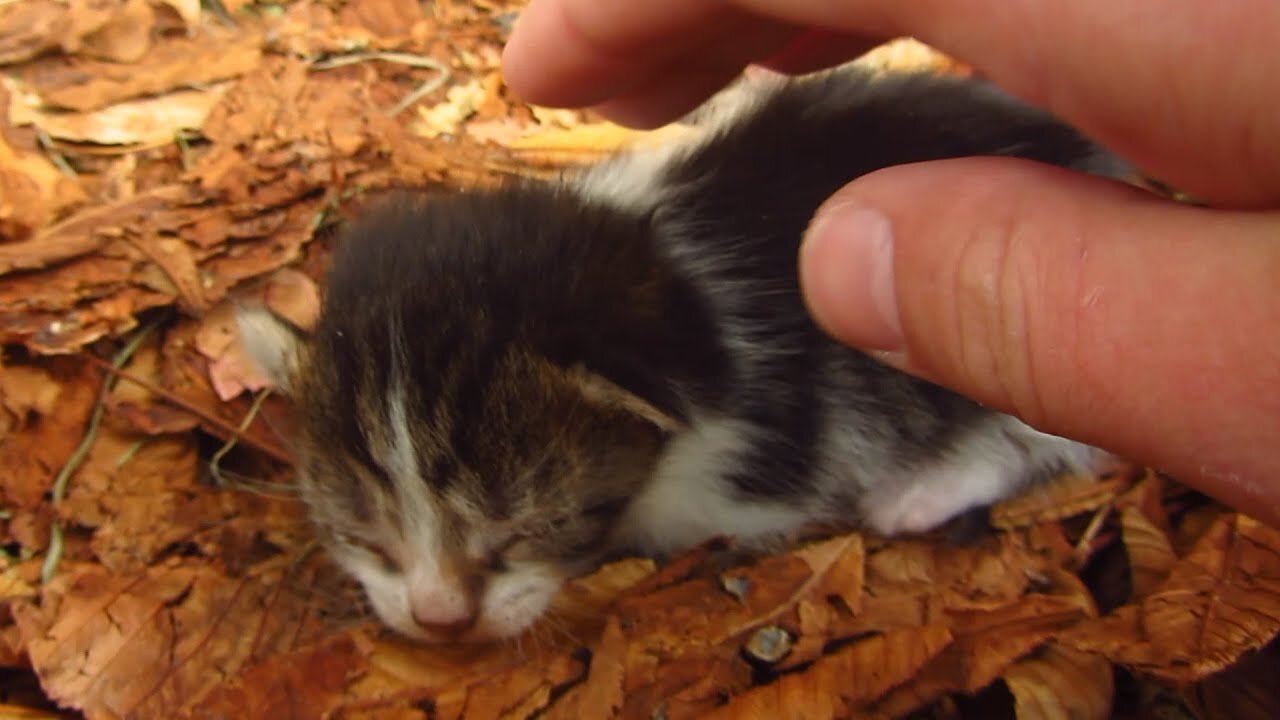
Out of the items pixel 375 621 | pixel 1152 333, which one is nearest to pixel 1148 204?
pixel 1152 333

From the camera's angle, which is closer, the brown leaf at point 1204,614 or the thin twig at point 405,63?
the brown leaf at point 1204,614

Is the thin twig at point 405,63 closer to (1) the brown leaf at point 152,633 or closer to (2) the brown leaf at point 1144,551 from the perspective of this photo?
(1) the brown leaf at point 152,633

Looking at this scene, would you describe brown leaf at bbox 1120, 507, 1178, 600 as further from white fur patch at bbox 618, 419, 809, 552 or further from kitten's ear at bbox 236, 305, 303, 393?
kitten's ear at bbox 236, 305, 303, 393

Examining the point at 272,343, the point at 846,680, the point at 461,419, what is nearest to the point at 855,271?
the point at 461,419

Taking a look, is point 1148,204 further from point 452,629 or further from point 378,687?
point 378,687

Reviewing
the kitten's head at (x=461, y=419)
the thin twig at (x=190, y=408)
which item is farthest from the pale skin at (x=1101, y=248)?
the thin twig at (x=190, y=408)

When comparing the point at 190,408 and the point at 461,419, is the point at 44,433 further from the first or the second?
the point at 461,419
